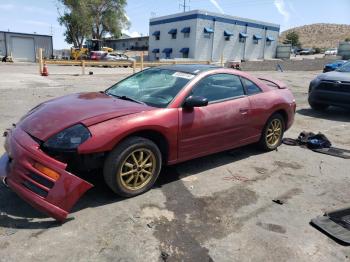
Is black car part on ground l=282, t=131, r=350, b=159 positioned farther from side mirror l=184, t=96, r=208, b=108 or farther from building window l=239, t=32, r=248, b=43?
building window l=239, t=32, r=248, b=43

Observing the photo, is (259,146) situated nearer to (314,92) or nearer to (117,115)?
(117,115)

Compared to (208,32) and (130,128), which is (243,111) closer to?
(130,128)

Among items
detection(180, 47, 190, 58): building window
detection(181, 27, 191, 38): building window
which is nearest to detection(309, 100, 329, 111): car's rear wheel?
detection(180, 47, 190, 58): building window

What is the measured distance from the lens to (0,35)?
141 feet

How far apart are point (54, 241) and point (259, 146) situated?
376 cm

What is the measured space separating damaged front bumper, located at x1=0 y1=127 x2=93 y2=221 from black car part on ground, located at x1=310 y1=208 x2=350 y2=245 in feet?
7.69

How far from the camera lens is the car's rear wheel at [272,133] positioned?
553cm

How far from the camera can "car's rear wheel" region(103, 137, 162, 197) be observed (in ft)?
11.4

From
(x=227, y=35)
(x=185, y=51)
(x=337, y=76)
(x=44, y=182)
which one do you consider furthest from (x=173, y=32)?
(x=44, y=182)

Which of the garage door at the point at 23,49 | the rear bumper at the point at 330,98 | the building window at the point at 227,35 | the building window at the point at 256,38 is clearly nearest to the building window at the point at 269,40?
the building window at the point at 256,38

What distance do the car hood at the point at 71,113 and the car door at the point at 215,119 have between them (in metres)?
0.60

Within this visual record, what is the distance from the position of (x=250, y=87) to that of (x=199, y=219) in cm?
256

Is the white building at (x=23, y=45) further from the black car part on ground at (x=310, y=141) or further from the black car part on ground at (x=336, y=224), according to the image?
the black car part on ground at (x=336, y=224)

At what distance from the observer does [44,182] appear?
3051mm
